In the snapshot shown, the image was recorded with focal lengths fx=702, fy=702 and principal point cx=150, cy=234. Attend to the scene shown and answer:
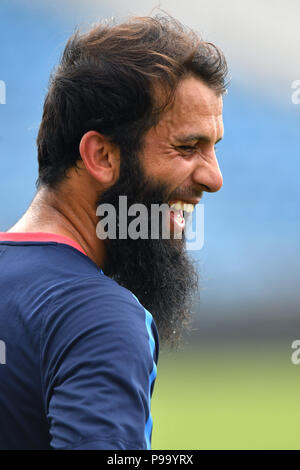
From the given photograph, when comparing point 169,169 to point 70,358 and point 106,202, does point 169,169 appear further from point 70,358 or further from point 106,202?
point 70,358

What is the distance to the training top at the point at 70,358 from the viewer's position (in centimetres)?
114

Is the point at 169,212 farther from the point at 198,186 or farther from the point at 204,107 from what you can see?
the point at 204,107

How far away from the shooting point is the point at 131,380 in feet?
3.81

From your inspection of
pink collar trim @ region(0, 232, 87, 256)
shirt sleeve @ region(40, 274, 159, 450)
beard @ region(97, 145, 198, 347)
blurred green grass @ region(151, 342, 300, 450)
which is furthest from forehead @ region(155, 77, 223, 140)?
blurred green grass @ region(151, 342, 300, 450)

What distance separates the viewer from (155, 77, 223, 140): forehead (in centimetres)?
167

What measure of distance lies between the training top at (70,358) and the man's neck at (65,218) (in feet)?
0.53

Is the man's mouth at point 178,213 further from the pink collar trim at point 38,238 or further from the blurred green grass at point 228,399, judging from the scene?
the blurred green grass at point 228,399

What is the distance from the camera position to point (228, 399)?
8.89 metres

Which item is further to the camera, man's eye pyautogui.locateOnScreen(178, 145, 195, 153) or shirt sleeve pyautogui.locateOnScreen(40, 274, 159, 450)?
man's eye pyautogui.locateOnScreen(178, 145, 195, 153)

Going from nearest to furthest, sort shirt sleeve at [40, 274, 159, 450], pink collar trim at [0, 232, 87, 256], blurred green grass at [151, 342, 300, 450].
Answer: shirt sleeve at [40, 274, 159, 450]
pink collar trim at [0, 232, 87, 256]
blurred green grass at [151, 342, 300, 450]

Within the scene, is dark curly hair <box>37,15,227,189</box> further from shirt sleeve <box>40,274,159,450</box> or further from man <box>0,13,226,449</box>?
shirt sleeve <box>40,274,159,450</box>

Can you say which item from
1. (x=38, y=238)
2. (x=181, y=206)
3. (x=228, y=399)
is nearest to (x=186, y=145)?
(x=181, y=206)

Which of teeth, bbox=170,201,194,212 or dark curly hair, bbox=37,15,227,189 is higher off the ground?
dark curly hair, bbox=37,15,227,189
